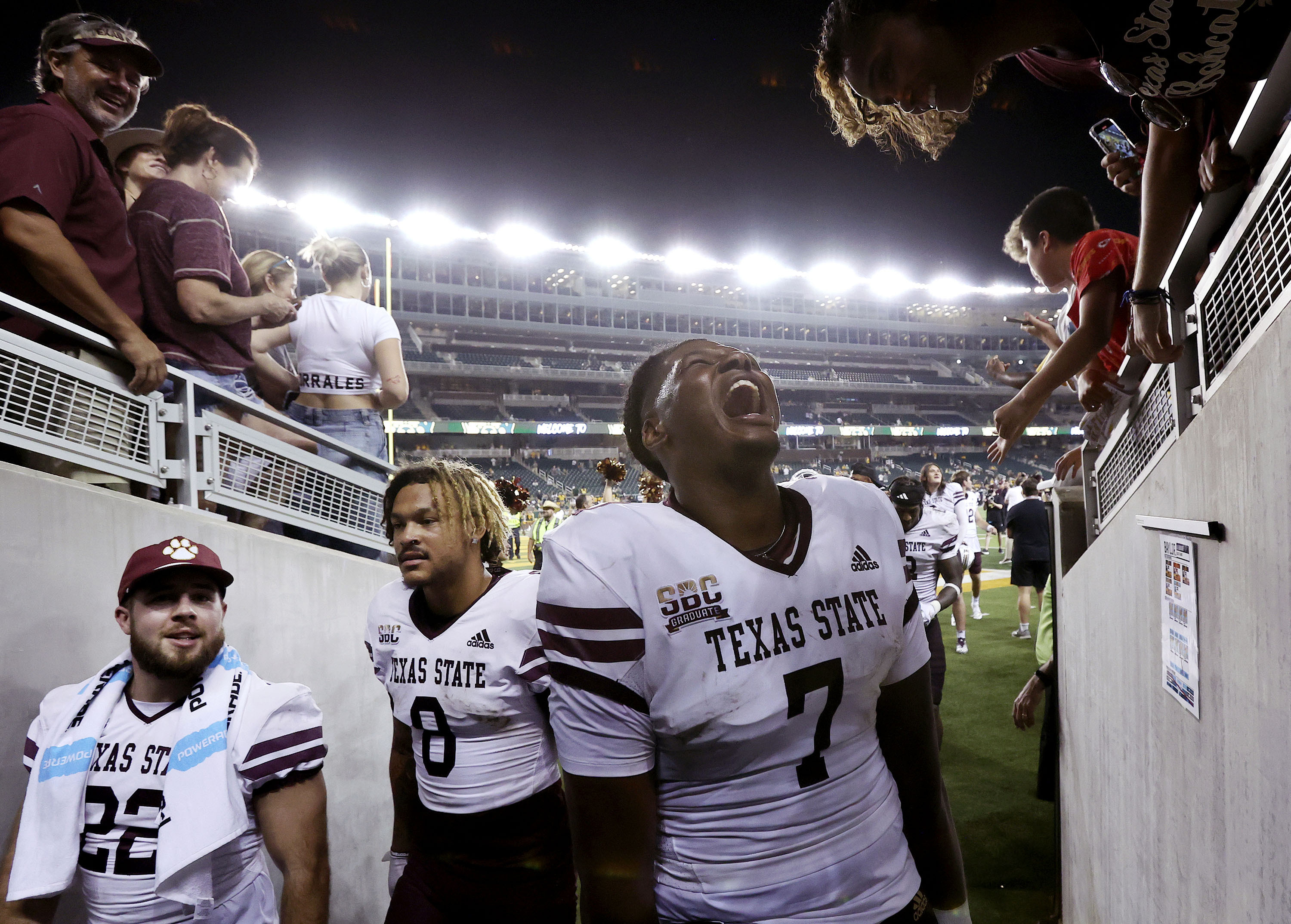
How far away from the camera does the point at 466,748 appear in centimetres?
261

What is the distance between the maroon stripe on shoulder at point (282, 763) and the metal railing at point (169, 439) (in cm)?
153

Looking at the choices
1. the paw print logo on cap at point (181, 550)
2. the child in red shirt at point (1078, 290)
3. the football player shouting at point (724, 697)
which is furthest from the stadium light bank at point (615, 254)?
the football player shouting at point (724, 697)

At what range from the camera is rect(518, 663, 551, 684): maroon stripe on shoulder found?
2.63m

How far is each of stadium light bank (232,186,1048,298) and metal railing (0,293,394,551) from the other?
2993 centimetres

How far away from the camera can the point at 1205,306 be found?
182 centimetres

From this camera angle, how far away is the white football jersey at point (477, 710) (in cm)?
258

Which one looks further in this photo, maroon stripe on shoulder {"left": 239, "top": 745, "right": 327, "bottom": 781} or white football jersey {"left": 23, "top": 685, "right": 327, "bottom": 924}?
maroon stripe on shoulder {"left": 239, "top": 745, "right": 327, "bottom": 781}

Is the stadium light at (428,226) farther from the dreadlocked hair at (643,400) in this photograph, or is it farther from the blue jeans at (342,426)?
the dreadlocked hair at (643,400)

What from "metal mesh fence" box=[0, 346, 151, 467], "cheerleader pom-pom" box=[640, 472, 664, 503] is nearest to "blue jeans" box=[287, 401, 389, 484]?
"metal mesh fence" box=[0, 346, 151, 467]

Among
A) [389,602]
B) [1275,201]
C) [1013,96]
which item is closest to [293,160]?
[1013,96]

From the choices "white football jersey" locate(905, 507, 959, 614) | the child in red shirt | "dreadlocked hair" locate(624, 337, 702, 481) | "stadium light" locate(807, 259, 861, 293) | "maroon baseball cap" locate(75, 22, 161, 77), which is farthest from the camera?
"stadium light" locate(807, 259, 861, 293)

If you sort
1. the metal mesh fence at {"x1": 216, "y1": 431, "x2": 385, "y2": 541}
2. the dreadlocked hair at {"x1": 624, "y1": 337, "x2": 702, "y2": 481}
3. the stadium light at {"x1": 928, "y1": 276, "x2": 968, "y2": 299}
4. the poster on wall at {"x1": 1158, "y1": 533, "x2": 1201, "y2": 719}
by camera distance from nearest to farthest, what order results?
1. the dreadlocked hair at {"x1": 624, "y1": 337, "x2": 702, "y2": 481}
2. the poster on wall at {"x1": 1158, "y1": 533, "x2": 1201, "y2": 719}
3. the metal mesh fence at {"x1": 216, "y1": 431, "x2": 385, "y2": 541}
4. the stadium light at {"x1": 928, "y1": 276, "x2": 968, "y2": 299}

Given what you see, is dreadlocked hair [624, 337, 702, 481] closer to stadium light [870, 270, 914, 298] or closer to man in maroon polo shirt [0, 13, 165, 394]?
man in maroon polo shirt [0, 13, 165, 394]

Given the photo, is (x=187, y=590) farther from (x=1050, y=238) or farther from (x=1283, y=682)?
(x=1050, y=238)
